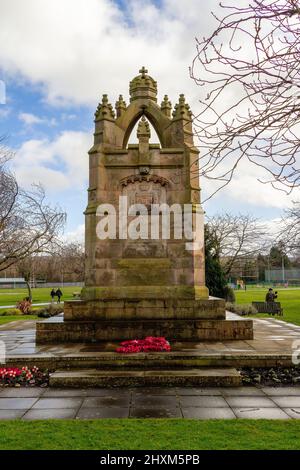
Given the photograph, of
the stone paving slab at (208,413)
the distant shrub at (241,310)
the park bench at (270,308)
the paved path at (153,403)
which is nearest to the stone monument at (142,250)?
the paved path at (153,403)

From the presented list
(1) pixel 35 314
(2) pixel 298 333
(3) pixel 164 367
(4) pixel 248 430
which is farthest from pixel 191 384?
(1) pixel 35 314

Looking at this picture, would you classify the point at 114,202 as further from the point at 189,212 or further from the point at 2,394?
the point at 2,394

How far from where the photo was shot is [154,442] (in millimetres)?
4777

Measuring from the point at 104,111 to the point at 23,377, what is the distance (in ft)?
25.5

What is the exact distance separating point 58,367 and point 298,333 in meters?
8.02

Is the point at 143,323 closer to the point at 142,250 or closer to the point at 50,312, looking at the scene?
the point at 142,250

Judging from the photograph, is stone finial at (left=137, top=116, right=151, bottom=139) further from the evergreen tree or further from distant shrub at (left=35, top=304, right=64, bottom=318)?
the evergreen tree

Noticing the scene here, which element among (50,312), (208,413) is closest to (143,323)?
(208,413)

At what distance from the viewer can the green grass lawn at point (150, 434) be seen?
4.69m

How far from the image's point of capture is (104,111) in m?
12.7

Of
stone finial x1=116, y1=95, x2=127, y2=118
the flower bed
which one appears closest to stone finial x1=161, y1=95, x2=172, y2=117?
stone finial x1=116, y1=95, x2=127, y2=118

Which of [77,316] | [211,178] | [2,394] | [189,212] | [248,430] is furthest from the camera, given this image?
[189,212]

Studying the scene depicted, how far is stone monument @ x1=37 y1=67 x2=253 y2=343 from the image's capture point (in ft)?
36.0

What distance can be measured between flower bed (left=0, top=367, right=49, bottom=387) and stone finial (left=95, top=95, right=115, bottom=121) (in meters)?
7.41
